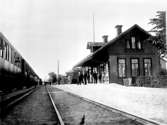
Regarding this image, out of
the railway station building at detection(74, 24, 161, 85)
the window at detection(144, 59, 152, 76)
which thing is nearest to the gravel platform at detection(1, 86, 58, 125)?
the railway station building at detection(74, 24, 161, 85)

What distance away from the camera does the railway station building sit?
27000mm

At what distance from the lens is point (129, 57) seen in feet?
90.8

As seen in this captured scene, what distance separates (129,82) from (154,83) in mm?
6500

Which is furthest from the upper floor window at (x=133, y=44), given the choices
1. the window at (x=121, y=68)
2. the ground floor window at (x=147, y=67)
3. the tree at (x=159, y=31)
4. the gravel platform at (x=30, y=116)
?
the gravel platform at (x=30, y=116)

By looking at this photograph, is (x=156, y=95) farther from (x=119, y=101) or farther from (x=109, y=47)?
(x=109, y=47)

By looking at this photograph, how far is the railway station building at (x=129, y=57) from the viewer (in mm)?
27000

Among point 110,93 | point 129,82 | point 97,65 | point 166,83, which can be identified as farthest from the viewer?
point 97,65

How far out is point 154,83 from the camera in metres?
17.0

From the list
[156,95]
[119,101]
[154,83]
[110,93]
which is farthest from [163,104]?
[154,83]

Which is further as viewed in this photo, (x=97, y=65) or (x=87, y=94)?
(x=97, y=65)

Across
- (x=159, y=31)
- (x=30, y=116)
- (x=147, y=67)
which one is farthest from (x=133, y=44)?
(x=30, y=116)

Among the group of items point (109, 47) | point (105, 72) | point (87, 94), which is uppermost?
point (109, 47)

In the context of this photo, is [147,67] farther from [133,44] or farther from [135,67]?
[133,44]

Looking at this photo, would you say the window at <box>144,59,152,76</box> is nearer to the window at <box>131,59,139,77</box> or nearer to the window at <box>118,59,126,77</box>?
the window at <box>131,59,139,77</box>
